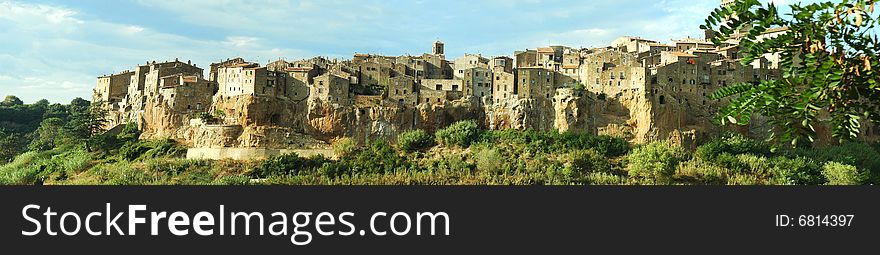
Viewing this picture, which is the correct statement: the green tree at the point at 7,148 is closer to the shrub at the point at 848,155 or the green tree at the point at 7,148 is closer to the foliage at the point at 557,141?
the foliage at the point at 557,141

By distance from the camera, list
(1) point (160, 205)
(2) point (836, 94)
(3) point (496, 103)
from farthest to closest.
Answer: (3) point (496, 103), (1) point (160, 205), (2) point (836, 94)

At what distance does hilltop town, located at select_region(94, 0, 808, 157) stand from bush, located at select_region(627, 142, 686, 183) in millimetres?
2829

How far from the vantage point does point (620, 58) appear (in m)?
47.3

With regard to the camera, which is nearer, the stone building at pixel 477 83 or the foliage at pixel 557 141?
the foliage at pixel 557 141

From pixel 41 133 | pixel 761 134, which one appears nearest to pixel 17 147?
pixel 41 133

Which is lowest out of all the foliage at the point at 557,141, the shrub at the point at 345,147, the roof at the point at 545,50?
the shrub at the point at 345,147

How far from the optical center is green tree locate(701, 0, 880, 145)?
5.11 metres

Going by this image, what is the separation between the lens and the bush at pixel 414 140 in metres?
42.7

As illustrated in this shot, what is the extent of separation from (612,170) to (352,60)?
1926cm

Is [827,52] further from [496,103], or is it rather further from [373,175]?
[496,103]

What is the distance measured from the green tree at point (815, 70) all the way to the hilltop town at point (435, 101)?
37.4 meters

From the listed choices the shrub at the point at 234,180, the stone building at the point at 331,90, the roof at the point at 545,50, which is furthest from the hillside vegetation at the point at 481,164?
the roof at the point at 545,50

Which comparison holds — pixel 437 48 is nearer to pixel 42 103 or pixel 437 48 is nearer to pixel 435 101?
pixel 435 101

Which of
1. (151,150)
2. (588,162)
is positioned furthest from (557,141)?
(151,150)
